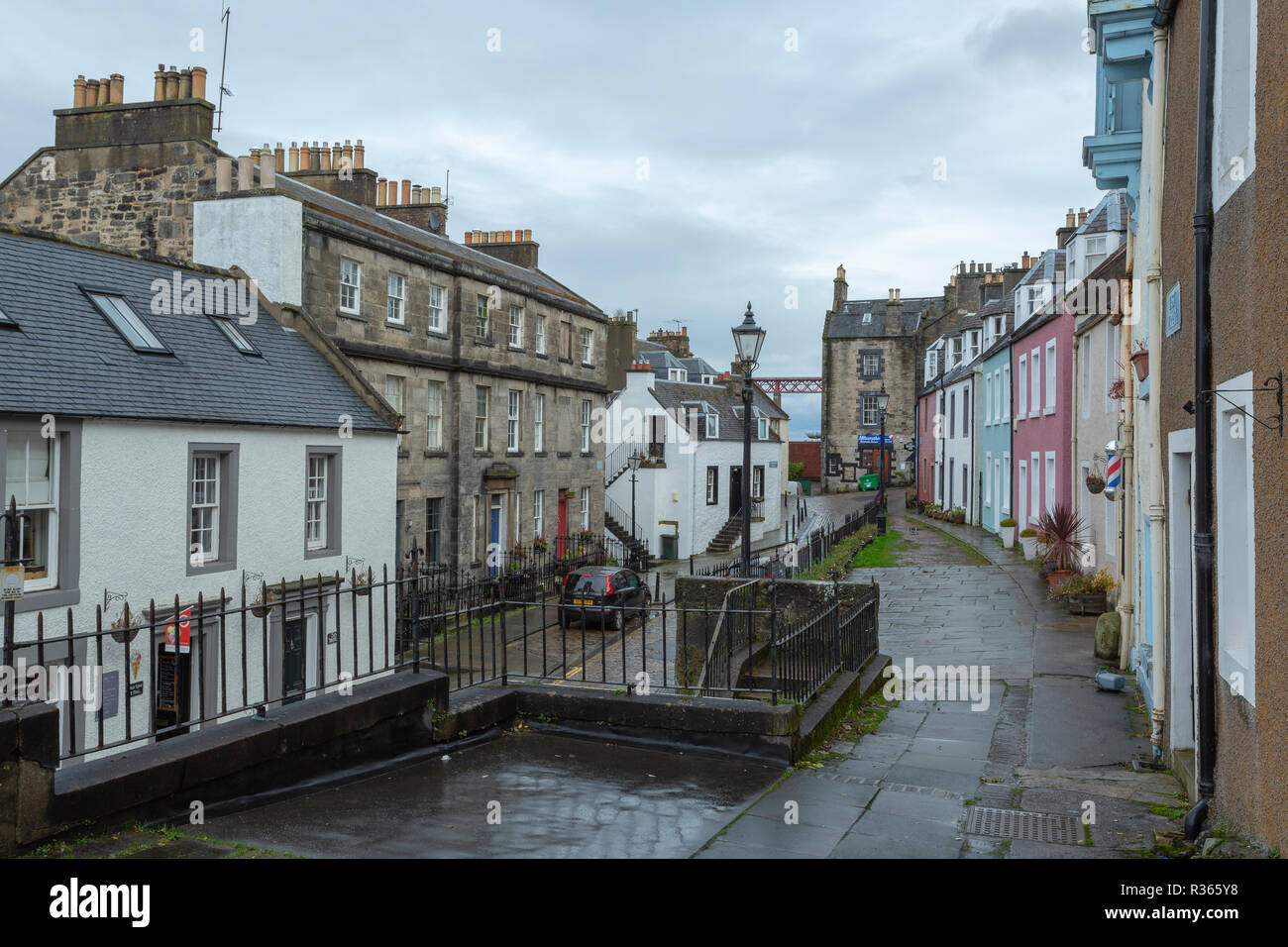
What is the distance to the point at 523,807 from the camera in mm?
6512

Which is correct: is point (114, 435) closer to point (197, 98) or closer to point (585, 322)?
point (197, 98)

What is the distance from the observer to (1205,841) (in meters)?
6.08

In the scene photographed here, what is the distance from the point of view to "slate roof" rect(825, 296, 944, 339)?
70.0 meters

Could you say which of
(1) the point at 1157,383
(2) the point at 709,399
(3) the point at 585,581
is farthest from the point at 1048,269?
(1) the point at 1157,383

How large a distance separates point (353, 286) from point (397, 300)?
1952mm

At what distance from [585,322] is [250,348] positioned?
18.4 m

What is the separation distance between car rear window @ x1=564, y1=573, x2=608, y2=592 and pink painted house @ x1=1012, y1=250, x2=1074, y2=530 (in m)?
11.3

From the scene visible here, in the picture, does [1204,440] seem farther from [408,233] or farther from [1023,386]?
[408,233]

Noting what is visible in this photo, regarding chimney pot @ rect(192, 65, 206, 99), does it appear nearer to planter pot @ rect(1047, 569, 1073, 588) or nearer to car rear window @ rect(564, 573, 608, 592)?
car rear window @ rect(564, 573, 608, 592)

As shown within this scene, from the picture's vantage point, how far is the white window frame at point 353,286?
2320cm

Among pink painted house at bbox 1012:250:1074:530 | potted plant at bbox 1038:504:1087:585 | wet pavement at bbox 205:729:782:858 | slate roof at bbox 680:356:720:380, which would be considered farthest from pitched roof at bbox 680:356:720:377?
wet pavement at bbox 205:729:782:858

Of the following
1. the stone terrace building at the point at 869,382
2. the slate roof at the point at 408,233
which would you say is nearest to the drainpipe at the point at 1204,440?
the slate roof at the point at 408,233
